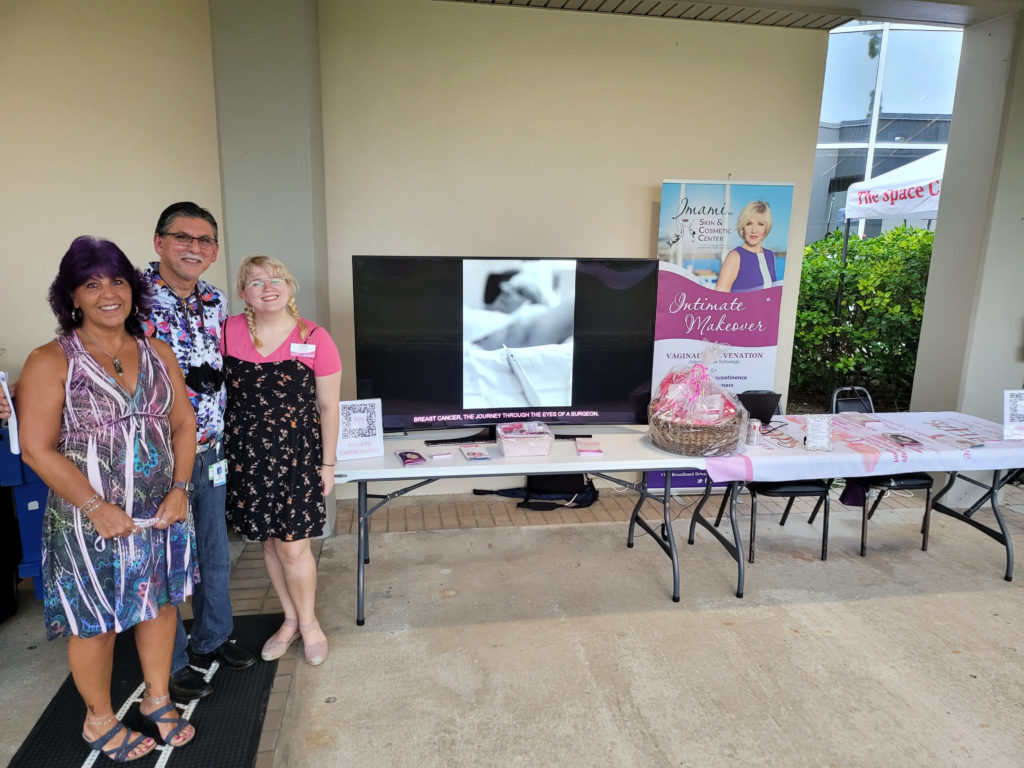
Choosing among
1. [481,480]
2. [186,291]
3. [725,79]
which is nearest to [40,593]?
[186,291]

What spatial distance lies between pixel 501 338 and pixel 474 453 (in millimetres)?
655

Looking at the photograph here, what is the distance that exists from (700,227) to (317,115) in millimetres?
2391

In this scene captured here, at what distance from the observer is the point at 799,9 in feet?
11.8

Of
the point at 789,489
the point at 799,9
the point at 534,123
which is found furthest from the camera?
the point at 534,123

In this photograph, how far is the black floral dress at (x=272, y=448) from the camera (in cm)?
219

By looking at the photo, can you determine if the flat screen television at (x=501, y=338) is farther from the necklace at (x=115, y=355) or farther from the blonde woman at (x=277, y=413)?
the necklace at (x=115, y=355)

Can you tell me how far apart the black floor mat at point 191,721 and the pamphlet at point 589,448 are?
156 centimetres

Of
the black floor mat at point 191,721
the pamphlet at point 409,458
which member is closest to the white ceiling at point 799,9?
the pamphlet at point 409,458

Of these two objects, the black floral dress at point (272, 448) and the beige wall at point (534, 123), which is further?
the beige wall at point (534, 123)

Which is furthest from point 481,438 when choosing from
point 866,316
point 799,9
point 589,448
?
point 866,316

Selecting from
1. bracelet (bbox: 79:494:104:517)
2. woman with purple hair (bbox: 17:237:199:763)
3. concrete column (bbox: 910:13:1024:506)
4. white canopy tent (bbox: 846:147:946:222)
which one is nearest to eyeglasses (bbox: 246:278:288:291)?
woman with purple hair (bbox: 17:237:199:763)

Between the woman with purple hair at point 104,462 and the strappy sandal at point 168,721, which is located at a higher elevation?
the woman with purple hair at point 104,462

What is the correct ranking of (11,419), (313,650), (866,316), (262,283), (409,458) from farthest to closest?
1. (866,316)
2. (409,458)
3. (313,650)
4. (262,283)
5. (11,419)

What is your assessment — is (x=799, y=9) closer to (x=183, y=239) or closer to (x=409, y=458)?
(x=409, y=458)
